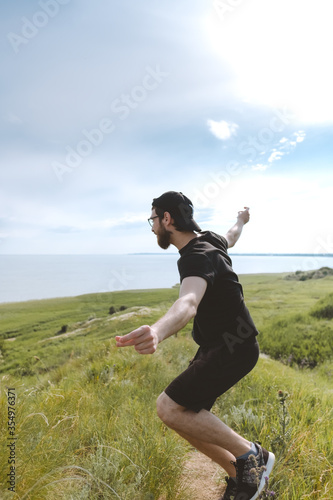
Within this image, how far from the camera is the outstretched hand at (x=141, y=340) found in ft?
5.54

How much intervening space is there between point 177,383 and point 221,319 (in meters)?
0.62

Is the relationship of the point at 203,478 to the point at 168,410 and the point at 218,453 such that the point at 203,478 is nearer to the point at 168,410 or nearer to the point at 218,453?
the point at 218,453

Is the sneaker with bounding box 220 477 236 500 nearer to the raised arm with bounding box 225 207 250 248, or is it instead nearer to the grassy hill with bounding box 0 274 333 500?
the grassy hill with bounding box 0 274 333 500

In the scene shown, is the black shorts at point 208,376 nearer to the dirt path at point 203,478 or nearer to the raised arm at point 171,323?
the raised arm at point 171,323

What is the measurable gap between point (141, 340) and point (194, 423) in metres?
1.24

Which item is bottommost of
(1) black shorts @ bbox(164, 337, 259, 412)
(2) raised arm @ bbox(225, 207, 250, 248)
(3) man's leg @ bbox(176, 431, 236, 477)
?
(3) man's leg @ bbox(176, 431, 236, 477)

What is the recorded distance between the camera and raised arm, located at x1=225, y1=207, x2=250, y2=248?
431 centimetres

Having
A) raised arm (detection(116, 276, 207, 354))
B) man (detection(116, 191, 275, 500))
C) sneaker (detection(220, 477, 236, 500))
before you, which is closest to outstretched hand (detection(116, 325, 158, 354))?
raised arm (detection(116, 276, 207, 354))

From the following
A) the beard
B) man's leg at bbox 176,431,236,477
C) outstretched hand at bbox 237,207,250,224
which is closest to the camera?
man's leg at bbox 176,431,236,477

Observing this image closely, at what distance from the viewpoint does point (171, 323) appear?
1.99m

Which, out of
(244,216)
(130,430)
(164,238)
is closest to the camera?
(164,238)

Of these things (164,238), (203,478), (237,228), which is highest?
(237,228)

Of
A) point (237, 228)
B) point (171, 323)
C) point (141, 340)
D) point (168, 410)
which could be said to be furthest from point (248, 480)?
point (237, 228)

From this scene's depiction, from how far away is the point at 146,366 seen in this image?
662 cm
